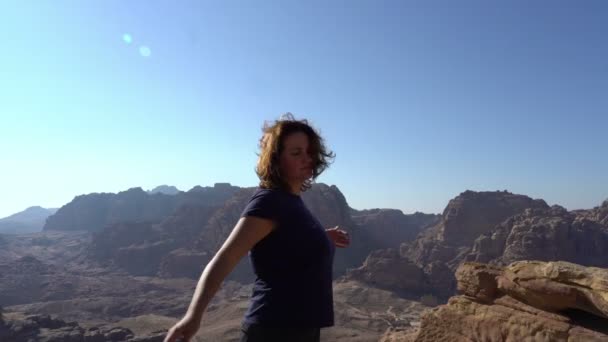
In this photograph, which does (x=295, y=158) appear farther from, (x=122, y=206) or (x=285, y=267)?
(x=122, y=206)

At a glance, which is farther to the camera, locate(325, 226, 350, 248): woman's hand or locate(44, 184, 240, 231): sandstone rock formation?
locate(44, 184, 240, 231): sandstone rock formation

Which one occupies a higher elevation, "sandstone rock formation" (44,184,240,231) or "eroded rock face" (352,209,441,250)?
"sandstone rock formation" (44,184,240,231)

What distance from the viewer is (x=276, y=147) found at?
2381 millimetres

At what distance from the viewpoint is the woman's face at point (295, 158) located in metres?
2.40

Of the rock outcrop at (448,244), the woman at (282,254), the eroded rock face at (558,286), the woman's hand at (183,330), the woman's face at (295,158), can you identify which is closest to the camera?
the woman's hand at (183,330)

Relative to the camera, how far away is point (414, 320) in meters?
34.8

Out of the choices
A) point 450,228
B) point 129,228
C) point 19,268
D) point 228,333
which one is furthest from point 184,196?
point 228,333

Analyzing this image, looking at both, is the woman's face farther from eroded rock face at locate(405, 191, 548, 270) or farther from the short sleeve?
eroded rock face at locate(405, 191, 548, 270)

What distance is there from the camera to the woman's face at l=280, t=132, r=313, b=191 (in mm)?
2398

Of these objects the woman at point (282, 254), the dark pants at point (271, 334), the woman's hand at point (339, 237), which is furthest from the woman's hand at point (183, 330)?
the woman's hand at point (339, 237)

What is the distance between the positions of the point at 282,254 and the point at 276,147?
1.86ft

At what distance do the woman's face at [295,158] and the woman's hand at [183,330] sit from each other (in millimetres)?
887

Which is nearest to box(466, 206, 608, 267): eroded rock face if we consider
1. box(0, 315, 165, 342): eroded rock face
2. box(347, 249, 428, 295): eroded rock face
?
box(347, 249, 428, 295): eroded rock face

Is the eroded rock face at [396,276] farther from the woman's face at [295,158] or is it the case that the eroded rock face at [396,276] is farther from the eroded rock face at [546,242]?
the woman's face at [295,158]
